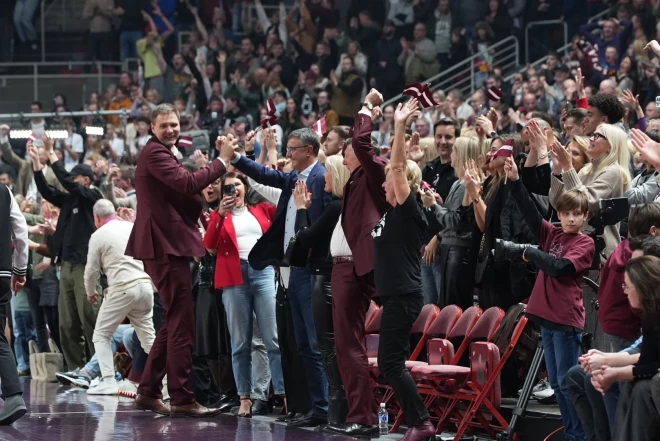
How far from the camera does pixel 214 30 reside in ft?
68.2

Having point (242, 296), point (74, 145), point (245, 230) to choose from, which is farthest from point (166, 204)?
point (74, 145)

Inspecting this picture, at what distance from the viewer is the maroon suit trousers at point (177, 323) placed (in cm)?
816

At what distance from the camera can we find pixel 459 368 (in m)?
7.23

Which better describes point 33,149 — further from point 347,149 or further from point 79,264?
point 347,149

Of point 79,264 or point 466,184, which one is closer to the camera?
point 466,184

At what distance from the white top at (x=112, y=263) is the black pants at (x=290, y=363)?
1978 millimetres

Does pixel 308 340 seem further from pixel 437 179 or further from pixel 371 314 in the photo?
pixel 437 179

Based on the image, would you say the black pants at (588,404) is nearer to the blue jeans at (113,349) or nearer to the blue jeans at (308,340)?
the blue jeans at (308,340)

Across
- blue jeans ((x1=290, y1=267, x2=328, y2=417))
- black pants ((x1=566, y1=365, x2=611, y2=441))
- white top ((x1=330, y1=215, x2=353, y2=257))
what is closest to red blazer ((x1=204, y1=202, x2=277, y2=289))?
blue jeans ((x1=290, y1=267, x2=328, y2=417))

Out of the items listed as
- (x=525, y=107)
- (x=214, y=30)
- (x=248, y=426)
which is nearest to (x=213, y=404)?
(x=248, y=426)

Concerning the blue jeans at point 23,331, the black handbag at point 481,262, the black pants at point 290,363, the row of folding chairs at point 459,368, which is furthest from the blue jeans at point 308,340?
the blue jeans at point 23,331

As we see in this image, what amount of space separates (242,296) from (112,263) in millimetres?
1915

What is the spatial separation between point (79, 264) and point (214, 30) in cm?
1037

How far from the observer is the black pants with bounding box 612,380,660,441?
5379 millimetres
